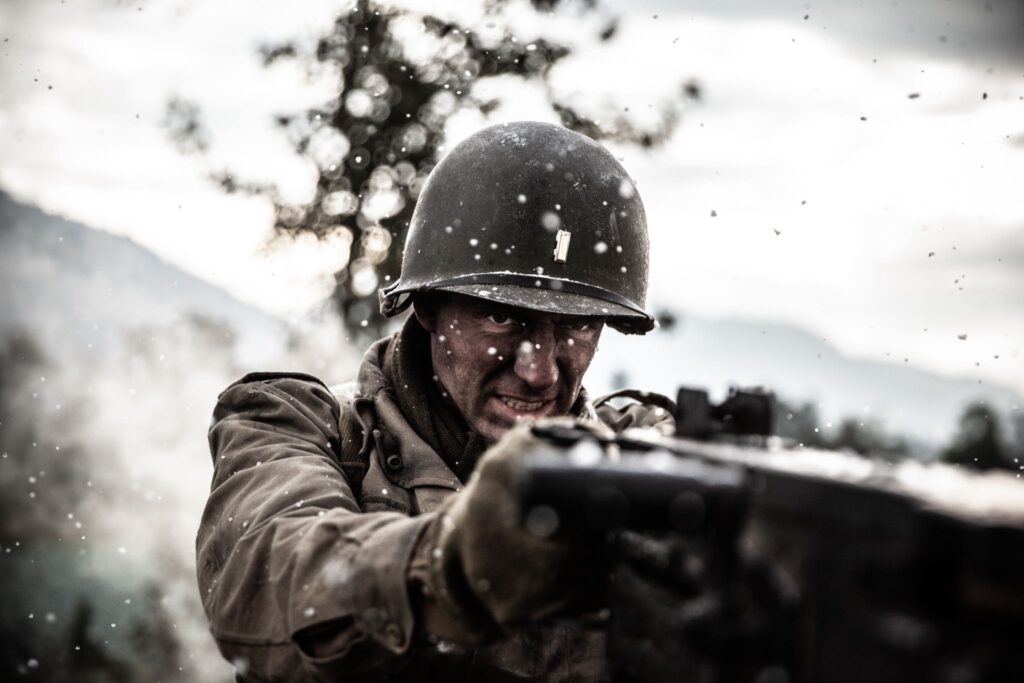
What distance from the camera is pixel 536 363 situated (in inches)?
126

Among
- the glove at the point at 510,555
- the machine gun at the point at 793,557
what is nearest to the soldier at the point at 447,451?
the glove at the point at 510,555

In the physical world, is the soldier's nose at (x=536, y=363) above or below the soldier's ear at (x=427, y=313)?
below

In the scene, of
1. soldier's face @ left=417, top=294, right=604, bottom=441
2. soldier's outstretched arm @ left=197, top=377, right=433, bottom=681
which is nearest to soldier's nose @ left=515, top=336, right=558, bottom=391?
soldier's face @ left=417, top=294, right=604, bottom=441

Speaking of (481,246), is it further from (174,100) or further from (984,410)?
(984,410)

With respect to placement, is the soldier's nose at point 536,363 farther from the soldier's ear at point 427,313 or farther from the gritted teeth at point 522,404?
the soldier's ear at point 427,313

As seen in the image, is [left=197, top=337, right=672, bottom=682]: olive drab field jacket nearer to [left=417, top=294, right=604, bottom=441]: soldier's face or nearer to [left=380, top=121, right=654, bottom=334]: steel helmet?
[left=417, top=294, right=604, bottom=441]: soldier's face

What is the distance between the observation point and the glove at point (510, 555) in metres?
1.60

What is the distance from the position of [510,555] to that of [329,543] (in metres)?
0.64

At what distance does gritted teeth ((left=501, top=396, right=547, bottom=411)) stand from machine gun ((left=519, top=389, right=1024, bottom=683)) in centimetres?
161

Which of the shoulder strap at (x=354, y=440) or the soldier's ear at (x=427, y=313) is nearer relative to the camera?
the shoulder strap at (x=354, y=440)

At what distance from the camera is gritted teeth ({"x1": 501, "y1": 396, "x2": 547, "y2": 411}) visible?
3.26 meters

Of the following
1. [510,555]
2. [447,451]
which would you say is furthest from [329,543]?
[447,451]

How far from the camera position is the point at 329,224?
10688 millimetres

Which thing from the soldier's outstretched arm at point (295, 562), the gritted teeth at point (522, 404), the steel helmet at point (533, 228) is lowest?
the soldier's outstretched arm at point (295, 562)
